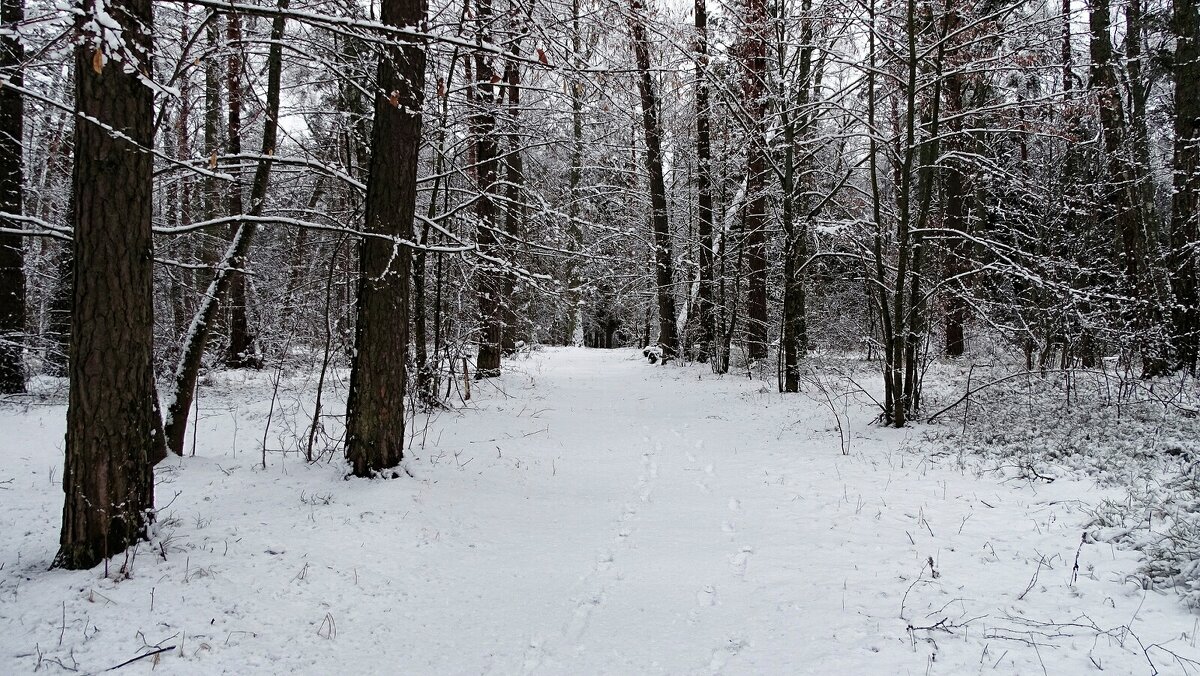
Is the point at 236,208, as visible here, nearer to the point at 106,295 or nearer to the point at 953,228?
the point at 106,295

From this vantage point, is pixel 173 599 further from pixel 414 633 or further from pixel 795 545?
pixel 795 545

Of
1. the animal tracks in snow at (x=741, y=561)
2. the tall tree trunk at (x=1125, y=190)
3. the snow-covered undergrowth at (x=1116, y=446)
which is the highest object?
the tall tree trunk at (x=1125, y=190)

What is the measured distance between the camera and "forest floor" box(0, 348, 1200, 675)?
321 centimetres

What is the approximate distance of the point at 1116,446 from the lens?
6.20m

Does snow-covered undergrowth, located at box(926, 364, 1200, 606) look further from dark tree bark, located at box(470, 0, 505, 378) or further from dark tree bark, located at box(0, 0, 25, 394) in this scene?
dark tree bark, located at box(0, 0, 25, 394)

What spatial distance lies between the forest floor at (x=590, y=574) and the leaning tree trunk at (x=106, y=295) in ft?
1.21

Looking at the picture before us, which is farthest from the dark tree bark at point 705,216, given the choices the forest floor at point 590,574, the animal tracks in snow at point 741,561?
the animal tracks in snow at point 741,561

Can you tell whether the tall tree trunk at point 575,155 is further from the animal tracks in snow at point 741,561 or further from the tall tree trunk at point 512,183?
the animal tracks in snow at point 741,561

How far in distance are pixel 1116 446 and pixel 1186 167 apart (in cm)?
633

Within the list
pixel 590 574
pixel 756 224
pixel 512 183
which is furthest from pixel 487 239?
pixel 590 574

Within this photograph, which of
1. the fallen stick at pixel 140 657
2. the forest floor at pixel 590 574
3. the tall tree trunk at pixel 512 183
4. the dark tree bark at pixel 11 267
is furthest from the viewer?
the dark tree bark at pixel 11 267

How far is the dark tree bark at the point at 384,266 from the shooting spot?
5.82m

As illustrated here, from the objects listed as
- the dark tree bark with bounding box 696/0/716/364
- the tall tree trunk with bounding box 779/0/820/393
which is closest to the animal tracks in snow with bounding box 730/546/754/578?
the tall tree trunk with bounding box 779/0/820/393

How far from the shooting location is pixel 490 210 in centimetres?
1252
